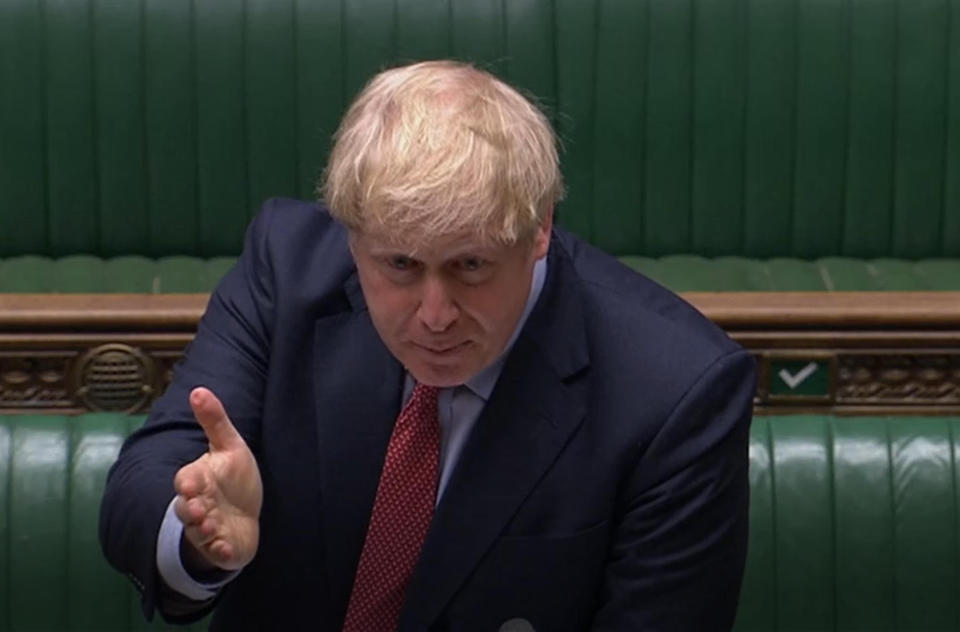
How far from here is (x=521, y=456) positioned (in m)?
1.40

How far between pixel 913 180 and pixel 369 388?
1646 millimetres

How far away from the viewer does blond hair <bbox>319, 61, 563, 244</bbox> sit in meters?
1.23

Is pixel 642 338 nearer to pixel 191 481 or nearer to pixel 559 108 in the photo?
pixel 191 481

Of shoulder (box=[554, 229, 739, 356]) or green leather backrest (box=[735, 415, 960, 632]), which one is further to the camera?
green leather backrest (box=[735, 415, 960, 632])

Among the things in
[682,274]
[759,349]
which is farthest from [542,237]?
[682,274]

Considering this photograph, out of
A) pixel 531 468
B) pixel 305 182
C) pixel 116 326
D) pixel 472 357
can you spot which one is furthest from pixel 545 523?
pixel 305 182

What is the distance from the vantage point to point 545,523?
1.39m

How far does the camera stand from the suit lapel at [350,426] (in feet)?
4.61

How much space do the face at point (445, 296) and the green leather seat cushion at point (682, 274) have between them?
1.42 metres

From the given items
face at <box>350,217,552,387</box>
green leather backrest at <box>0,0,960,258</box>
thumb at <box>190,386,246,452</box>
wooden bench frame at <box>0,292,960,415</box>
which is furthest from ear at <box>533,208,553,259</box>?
green leather backrest at <box>0,0,960,258</box>

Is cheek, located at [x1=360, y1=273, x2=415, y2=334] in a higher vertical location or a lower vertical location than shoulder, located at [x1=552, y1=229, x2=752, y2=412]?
higher

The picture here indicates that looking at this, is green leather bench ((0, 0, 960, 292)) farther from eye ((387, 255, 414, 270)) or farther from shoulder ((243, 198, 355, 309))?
eye ((387, 255, 414, 270))

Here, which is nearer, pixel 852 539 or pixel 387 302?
pixel 387 302

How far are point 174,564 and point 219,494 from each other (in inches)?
2.6
